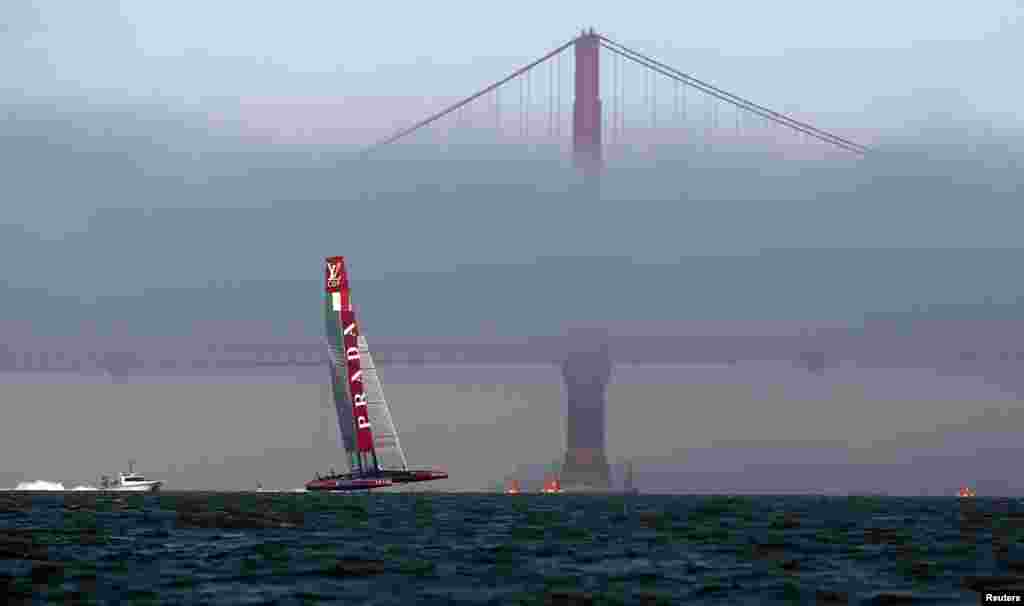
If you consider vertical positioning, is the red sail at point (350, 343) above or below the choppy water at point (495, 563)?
above

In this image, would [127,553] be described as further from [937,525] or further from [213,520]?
[937,525]

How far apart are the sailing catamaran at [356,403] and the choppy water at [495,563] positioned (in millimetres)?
34317

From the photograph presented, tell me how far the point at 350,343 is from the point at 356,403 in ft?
11.9

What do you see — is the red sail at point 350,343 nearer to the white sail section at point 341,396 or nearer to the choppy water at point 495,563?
the white sail section at point 341,396

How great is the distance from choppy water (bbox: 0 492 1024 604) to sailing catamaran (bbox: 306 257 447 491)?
113ft

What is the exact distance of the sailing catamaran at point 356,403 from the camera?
99438 millimetres

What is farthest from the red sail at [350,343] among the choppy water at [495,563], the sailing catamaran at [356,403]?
the choppy water at [495,563]

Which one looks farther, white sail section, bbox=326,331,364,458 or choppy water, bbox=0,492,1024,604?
white sail section, bbox=326,331,364,458

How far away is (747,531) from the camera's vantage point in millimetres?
59031

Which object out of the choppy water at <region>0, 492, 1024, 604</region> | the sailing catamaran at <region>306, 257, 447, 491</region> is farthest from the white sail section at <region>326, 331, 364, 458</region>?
the choppy water at <region>0, 492, 1024, 604</region>

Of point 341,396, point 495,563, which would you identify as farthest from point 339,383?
point 495,563

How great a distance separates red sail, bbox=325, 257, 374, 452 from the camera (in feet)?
327

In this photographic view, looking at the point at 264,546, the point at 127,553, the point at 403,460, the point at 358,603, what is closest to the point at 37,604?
the point at 358,603

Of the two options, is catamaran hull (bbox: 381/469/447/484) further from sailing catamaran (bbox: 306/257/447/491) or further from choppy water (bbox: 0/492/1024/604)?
choppy water (bbox: 0/492/1024/604)
